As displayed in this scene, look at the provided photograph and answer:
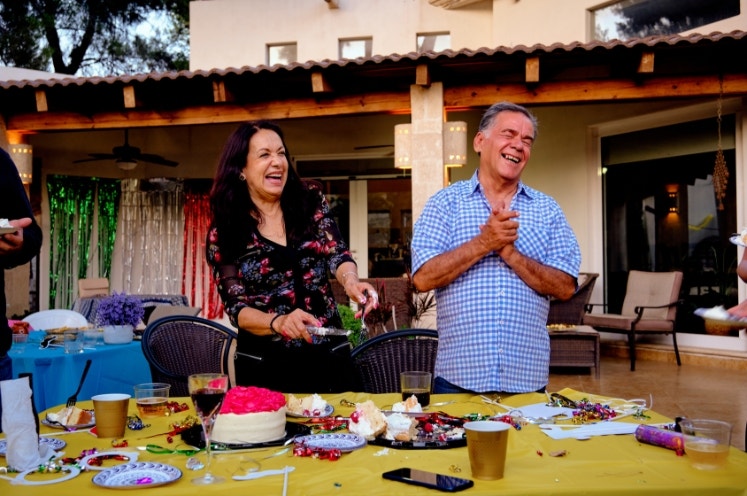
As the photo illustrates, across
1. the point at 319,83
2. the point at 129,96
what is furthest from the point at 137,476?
the point at 129,96

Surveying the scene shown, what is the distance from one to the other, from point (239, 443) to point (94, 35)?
22.0m

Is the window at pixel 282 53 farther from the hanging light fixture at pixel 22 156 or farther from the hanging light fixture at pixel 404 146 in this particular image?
the hanging light fixture at pixel 404 146

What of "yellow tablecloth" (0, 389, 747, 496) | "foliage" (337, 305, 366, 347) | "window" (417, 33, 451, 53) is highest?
"window" (417, 33, 451, 53)

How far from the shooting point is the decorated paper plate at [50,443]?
5.75ft

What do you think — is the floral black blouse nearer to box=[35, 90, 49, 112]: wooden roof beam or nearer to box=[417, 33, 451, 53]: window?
box=[35, 90, 49, 112]: wooden roof beam

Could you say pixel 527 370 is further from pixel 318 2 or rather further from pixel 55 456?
pixel 318 2

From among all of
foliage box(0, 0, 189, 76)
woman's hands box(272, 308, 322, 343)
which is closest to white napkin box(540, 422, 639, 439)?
woman's hands box(272, 308, 322, 343)

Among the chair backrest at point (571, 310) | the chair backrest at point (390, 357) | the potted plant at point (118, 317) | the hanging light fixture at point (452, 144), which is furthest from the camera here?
the chair backrest at point (571, 310)

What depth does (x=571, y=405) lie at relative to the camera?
2.16 m

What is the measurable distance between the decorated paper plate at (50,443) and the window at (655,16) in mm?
8136

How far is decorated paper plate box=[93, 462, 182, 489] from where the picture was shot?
1487 mm

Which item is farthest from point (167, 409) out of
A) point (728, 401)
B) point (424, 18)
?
point (424, 18)

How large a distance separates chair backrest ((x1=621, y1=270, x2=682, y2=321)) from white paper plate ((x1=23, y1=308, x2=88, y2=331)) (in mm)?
6097

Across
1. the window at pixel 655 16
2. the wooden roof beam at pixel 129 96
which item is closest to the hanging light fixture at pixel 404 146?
the wooden roof beam at pixel 129 96
